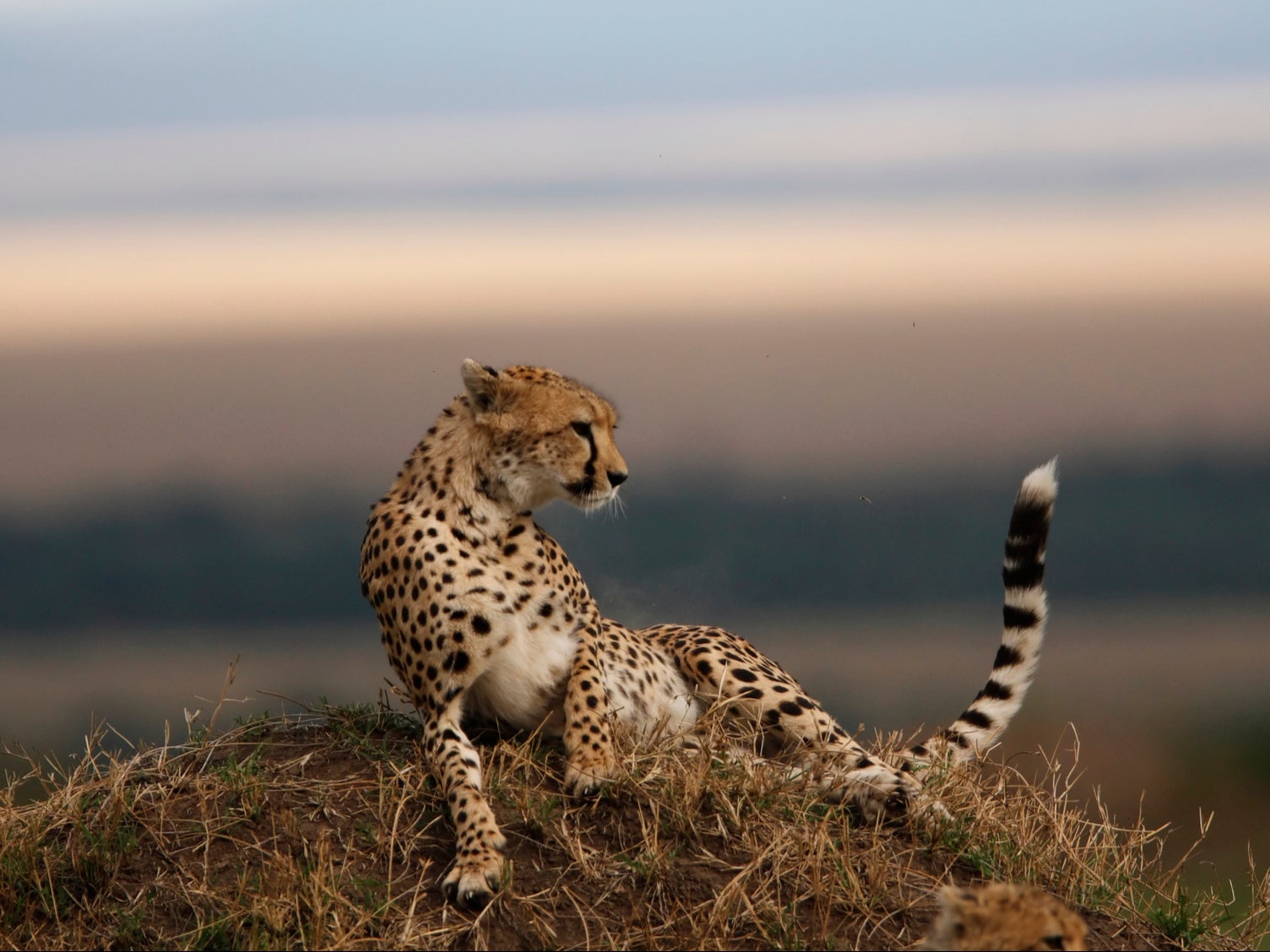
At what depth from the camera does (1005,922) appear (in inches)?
105

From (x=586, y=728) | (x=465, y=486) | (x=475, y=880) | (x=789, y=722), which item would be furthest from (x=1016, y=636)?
(x=475, y=880)

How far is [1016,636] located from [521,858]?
1.98 metres

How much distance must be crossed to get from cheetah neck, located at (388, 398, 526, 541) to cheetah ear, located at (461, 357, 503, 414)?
7cm

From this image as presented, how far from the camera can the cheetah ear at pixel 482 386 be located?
13.3 feet

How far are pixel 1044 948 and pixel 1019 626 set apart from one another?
220 cm

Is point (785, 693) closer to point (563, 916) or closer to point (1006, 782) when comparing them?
point (1006, 782)

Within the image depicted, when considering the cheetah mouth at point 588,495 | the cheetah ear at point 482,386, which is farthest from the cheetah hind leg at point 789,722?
the cheetah ear at point 482,386

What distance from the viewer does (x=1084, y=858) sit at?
425 cm

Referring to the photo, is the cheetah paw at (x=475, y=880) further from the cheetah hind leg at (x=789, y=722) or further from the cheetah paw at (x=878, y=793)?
the cheetah paw at (x=878, y=793)

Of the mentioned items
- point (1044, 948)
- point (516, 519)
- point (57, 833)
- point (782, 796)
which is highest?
point (516, 519)

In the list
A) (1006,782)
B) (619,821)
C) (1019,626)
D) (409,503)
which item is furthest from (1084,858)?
(409,503)

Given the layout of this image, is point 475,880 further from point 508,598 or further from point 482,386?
point 482,386

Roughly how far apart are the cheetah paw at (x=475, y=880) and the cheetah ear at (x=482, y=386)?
1263mm

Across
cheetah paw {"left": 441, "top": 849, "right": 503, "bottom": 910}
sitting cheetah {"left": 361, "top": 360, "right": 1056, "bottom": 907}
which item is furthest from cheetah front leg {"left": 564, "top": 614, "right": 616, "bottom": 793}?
cheetah paw {"left": 441, "top": 849, "right": 503, "bottom": 910}
